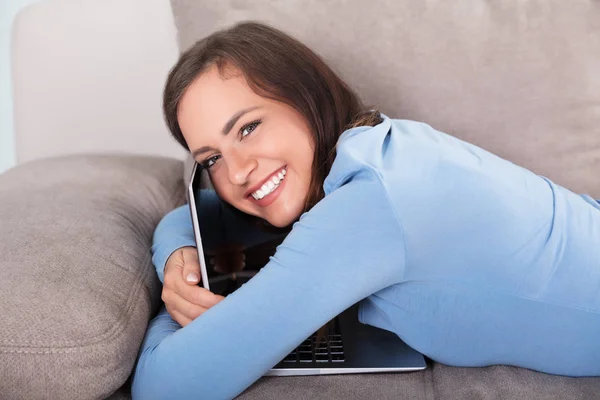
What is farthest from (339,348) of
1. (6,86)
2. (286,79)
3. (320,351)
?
(6,86)

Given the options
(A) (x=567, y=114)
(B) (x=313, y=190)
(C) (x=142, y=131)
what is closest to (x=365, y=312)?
(B) (x=313, y=190)

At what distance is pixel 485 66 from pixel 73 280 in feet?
3.01

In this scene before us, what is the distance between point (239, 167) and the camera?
1044 mm

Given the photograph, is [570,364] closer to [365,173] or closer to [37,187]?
[365,173]

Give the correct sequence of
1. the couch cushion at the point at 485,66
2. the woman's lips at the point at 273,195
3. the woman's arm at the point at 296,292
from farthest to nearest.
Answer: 1. the couch cushion at the point at 485,66
2. the woman's lips at the point at 273,195
3. the woman's arm at the point at 296,292

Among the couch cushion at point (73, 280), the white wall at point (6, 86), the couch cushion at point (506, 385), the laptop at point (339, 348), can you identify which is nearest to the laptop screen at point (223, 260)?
the laptop at point (339, 348)

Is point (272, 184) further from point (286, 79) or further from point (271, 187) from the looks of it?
point (286, 79)

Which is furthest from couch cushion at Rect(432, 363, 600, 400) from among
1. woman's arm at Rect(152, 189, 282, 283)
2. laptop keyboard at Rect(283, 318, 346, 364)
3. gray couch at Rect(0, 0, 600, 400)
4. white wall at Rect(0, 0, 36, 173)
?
white wall at Rect(0, 0, 36, 173)

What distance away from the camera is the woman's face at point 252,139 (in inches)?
40.6

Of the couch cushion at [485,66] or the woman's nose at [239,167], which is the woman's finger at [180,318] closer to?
the woman's nose at [239,167]

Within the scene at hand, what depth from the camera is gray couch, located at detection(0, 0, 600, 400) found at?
88 centimetres

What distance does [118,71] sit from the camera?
1.68m

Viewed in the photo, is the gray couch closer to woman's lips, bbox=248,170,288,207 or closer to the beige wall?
the beige wall

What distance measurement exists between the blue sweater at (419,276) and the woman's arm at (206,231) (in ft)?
0.67
